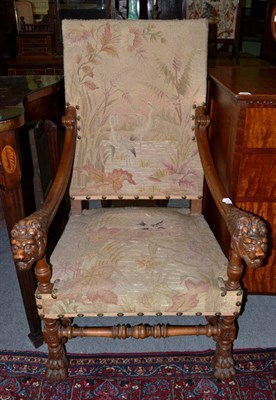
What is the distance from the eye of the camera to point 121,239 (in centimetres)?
144

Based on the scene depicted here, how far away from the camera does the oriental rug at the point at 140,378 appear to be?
148cm

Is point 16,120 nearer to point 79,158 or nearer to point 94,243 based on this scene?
point 79,158

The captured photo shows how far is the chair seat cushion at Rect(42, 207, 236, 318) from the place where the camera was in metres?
1.25

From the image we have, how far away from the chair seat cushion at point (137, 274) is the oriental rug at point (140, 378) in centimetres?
39

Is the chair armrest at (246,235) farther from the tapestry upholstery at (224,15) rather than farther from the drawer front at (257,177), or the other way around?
the tapestry upholstery at (224,15)

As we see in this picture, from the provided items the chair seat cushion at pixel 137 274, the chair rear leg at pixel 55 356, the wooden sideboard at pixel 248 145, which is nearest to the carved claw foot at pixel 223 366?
the chair seat cushion at pixel 137 274

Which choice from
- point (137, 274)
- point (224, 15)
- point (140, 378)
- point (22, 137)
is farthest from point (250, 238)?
point (224, 15)

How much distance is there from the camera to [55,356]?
1463 mm

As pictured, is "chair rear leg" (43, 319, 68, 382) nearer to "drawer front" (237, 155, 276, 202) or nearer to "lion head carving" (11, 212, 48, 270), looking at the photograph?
"lion head carving" (11, 212, 48, 270)

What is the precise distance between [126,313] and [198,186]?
0.61 m

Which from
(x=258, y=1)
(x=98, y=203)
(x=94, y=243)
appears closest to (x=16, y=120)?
(x=94, y=243)

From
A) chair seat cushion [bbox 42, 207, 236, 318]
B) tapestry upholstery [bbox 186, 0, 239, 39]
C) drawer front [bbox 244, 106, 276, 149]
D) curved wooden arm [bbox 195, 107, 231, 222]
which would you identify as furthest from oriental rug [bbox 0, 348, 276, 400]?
tapestry upholstery [bbox 186, 0, 239, 39]

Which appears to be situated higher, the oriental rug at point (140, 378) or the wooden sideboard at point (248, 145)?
the wooden sideboard at point (248, 145)

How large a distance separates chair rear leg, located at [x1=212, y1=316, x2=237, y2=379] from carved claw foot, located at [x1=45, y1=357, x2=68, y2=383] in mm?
550
